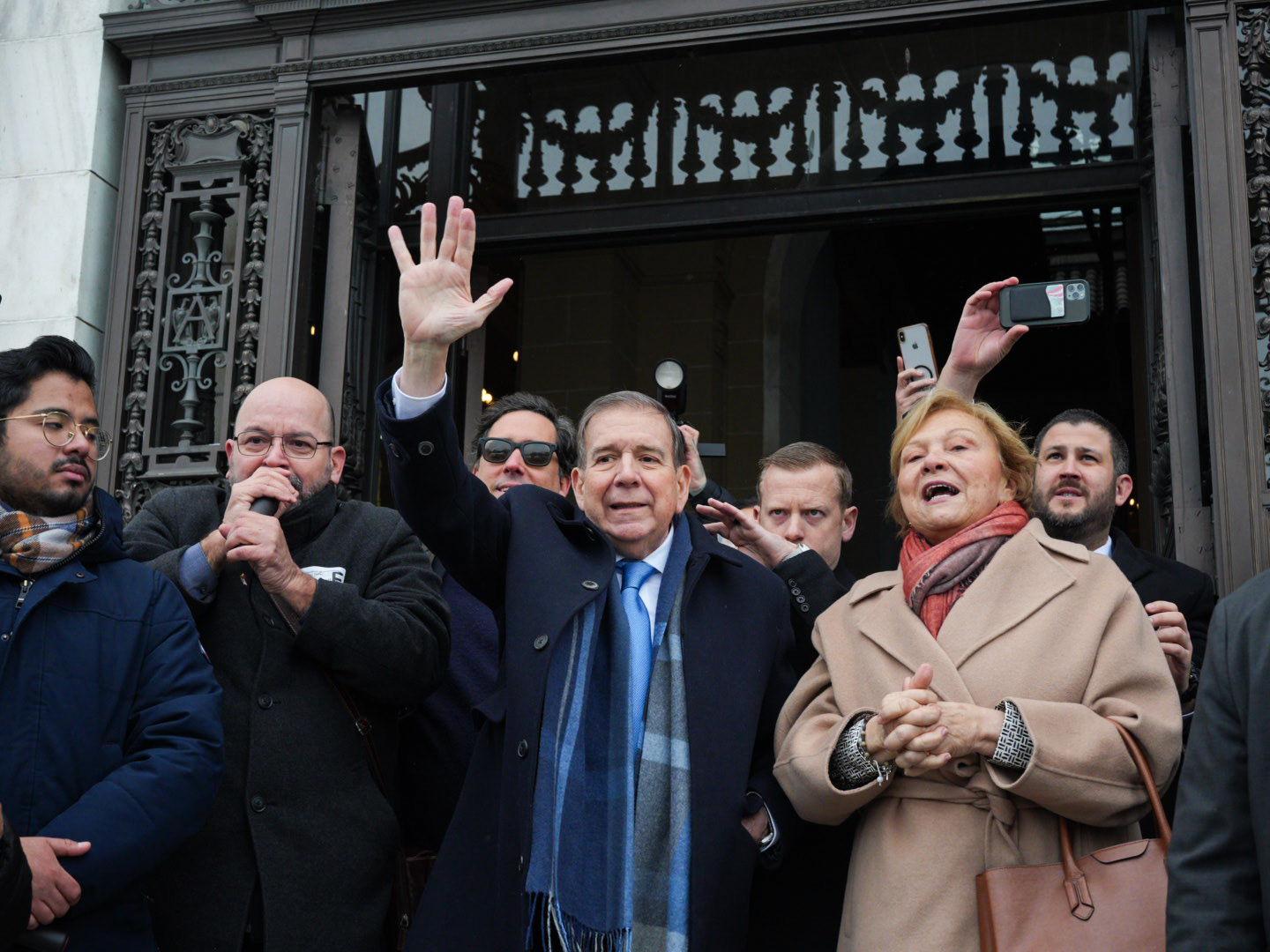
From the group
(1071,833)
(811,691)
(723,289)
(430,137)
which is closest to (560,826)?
(811,691)

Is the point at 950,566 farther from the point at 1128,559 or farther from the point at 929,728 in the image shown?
the point at 1128,559

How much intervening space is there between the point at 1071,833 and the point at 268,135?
441 cm

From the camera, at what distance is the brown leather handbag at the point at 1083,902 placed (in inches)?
108

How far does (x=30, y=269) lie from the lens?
5.89m

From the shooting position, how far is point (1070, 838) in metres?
3.01

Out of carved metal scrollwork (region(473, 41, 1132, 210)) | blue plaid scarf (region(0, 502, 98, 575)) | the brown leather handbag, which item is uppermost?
carved metal scrollwork (region(473, 41, 1132, 210))

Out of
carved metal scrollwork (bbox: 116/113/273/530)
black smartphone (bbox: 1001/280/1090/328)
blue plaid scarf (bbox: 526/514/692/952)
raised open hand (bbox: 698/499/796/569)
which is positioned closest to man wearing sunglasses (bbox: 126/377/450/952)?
blue plaid scarf (bbox: 526/514/692/952)

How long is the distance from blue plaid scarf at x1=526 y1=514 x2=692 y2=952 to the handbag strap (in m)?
0.80

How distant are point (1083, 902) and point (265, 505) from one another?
2156mm

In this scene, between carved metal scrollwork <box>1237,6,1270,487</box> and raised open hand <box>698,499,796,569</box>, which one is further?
carved metal scrollwork <box>1237,6,1270,487</box>

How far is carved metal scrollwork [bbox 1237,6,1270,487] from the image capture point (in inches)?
190

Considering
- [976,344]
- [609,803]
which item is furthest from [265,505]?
[976,344]

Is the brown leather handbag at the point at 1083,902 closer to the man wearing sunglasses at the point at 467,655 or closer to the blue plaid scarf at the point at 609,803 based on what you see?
the blue plaid scarf at the point at 609,803

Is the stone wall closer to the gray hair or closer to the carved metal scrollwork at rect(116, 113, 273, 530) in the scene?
the carved metal scrollwork at rect(116, 113, 273, 530)
